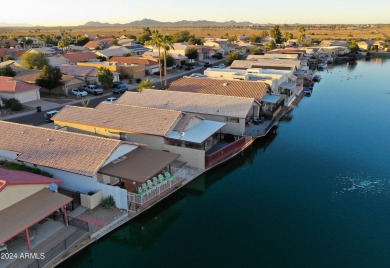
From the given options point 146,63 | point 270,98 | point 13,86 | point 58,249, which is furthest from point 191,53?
point 58,249

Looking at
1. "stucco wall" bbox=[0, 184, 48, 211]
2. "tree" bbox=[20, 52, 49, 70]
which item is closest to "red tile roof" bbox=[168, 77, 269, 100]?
"stucco wall" bbox=[0, 184, 48, 211]

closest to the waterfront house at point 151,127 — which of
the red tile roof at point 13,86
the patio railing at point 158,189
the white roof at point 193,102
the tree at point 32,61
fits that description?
the patio railing at point 158,189

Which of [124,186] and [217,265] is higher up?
[124,186]

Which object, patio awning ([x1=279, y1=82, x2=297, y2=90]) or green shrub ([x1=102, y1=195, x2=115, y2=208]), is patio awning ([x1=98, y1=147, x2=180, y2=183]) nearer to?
green shrub ([x1=102, y1=195, x2=115, y2=208])

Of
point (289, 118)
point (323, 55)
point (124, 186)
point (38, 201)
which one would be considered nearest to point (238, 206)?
point (124, 186)

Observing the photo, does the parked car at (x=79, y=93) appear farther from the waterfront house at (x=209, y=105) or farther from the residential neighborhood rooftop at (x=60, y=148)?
the residential neighborhood rooftop at (x=60, y=148)

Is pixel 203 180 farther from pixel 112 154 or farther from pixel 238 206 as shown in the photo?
pixel 112 154

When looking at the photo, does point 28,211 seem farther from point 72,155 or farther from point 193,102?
point 193,102
